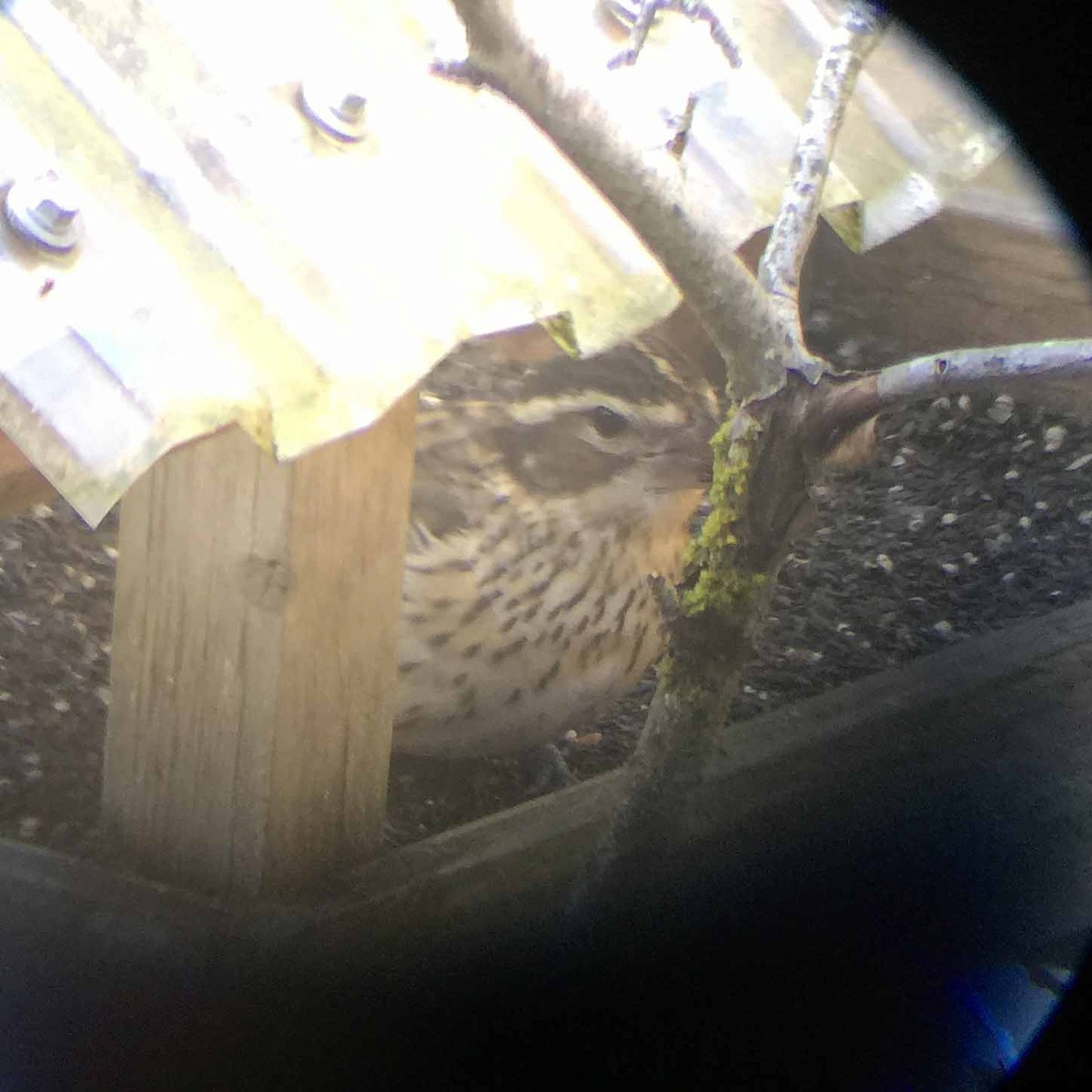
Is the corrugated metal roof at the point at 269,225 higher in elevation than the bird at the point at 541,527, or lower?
higher

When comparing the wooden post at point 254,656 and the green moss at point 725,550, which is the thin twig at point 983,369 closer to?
the green moss at point 725,550

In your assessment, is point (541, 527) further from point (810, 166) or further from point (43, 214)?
point (43, 214)

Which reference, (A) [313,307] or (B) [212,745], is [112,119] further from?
(B) [212,745]

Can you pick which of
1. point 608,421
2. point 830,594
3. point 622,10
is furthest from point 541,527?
point 622,10

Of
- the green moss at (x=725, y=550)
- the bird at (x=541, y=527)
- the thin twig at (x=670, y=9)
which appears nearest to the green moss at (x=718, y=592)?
the green moss at (x=725, y=550)

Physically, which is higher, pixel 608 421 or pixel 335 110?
pixel 335 110

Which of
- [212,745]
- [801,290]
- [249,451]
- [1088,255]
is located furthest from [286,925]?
[801,290]

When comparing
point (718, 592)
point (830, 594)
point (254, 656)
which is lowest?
point (830, 594)
